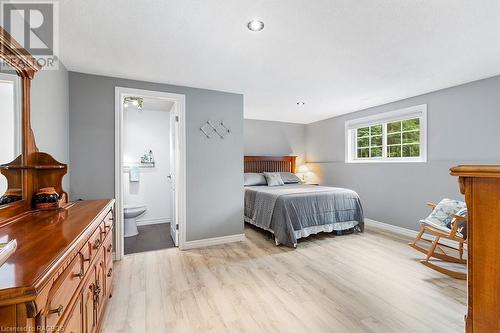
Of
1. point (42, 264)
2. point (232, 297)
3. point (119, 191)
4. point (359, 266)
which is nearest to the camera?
point (42, 264)

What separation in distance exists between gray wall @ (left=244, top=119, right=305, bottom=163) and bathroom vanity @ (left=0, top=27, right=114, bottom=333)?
13.2 feet

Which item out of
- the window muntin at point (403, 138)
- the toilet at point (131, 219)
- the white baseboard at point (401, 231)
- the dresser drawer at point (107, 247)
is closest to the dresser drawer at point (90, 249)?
the dresser drawer at point (107, 247)

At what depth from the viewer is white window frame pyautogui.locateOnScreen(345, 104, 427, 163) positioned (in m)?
3.78

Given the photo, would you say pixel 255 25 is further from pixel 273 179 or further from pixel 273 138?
pixel 273 138

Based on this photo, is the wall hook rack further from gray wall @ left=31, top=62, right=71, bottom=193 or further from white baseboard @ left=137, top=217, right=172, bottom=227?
white baseboard @ left=137, top=217, right=172, bottom=227

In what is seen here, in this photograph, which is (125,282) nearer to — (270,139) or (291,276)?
(291,276)

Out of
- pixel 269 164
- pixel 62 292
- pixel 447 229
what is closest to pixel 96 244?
pixel 62 292

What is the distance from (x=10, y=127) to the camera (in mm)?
1417

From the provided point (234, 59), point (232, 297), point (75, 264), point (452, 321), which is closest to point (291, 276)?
point (232, 297)

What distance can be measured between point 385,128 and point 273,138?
253 cm

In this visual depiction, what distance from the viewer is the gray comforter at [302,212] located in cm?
Result: 341

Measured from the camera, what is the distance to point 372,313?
1.89 metres

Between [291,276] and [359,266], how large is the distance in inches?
34.2

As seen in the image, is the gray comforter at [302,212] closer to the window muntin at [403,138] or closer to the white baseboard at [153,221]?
the window muntin at [403,138]
